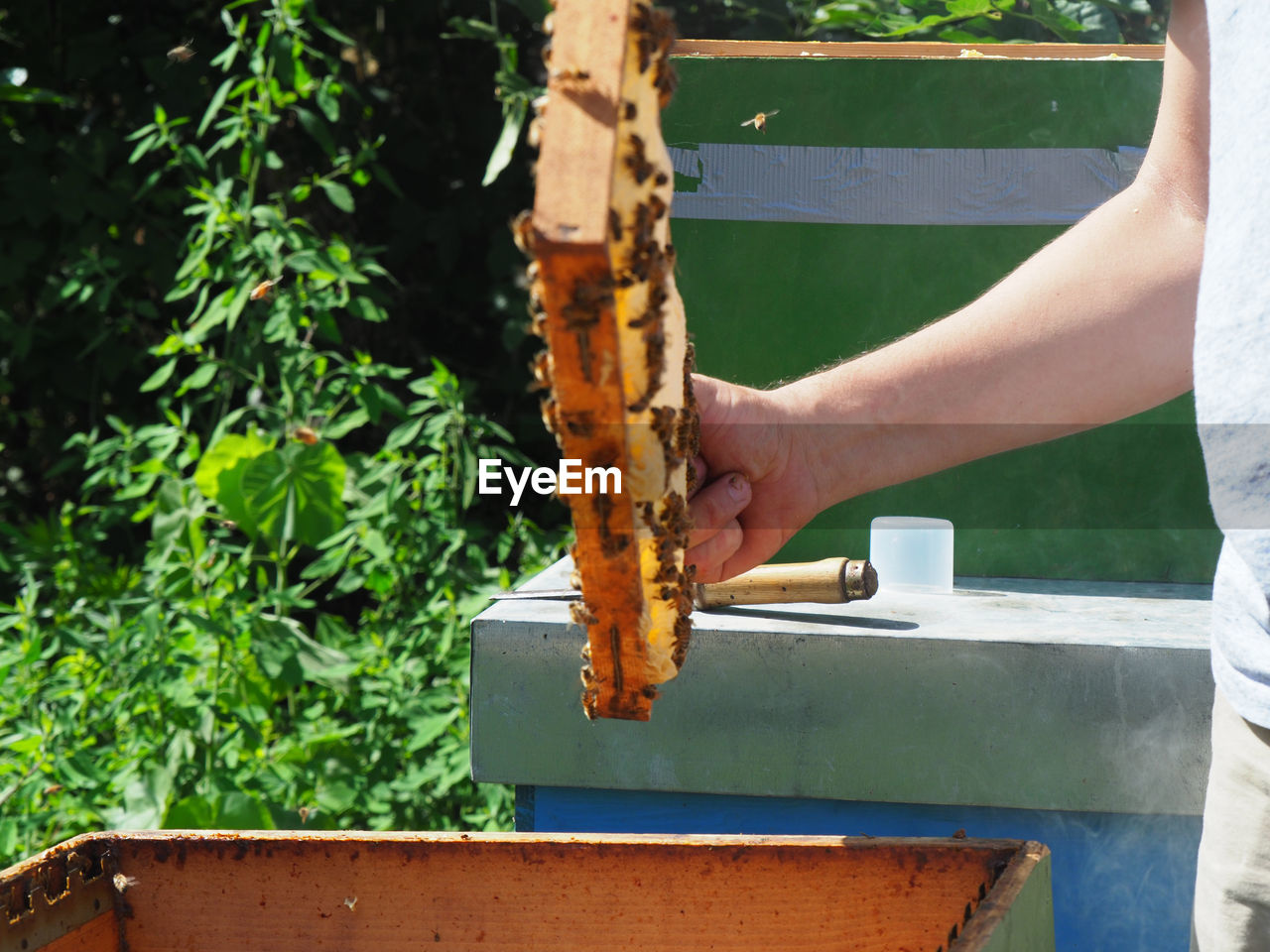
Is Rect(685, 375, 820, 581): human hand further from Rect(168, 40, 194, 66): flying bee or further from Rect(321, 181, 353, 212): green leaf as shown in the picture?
Rect(168, 40, 194, 66): flying bee

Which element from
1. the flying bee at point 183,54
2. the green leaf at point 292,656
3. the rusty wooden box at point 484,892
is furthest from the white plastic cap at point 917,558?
the flying bee at point 183,54

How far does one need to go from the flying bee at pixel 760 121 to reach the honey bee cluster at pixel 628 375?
0.68m

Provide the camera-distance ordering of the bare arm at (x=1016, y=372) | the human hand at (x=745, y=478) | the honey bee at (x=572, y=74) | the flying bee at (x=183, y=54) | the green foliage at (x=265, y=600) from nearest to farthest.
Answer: the honey bee at (x=572, y=74)
the bare arm at (x=1016, y=372)
the human hand at (x=745, y=478)
the green foliage at (x=265, y=600)
the flying bee at (x=183, y=54)

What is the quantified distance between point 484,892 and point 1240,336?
64cm

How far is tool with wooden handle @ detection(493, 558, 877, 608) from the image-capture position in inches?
43.7

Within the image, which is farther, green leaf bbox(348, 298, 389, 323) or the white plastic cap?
green leaf bbox(348, 298, 389, 323)

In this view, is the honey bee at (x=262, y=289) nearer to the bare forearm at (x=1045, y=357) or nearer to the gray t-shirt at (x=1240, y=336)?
the bare forearm at (x=1045, y=357)

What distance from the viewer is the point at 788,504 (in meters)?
1.02

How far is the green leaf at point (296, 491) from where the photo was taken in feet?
6.44

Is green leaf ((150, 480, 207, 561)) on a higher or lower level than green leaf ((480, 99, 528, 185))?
lower

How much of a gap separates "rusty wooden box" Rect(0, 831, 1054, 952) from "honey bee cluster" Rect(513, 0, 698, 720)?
169mm

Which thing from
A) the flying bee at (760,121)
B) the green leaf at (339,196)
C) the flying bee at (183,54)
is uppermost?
the flying bee at (183,54)

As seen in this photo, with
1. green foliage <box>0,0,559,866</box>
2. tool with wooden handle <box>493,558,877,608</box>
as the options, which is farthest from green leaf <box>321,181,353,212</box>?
tool with wooden handle <box>493,558,877,608</box>

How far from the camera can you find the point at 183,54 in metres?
2.39
